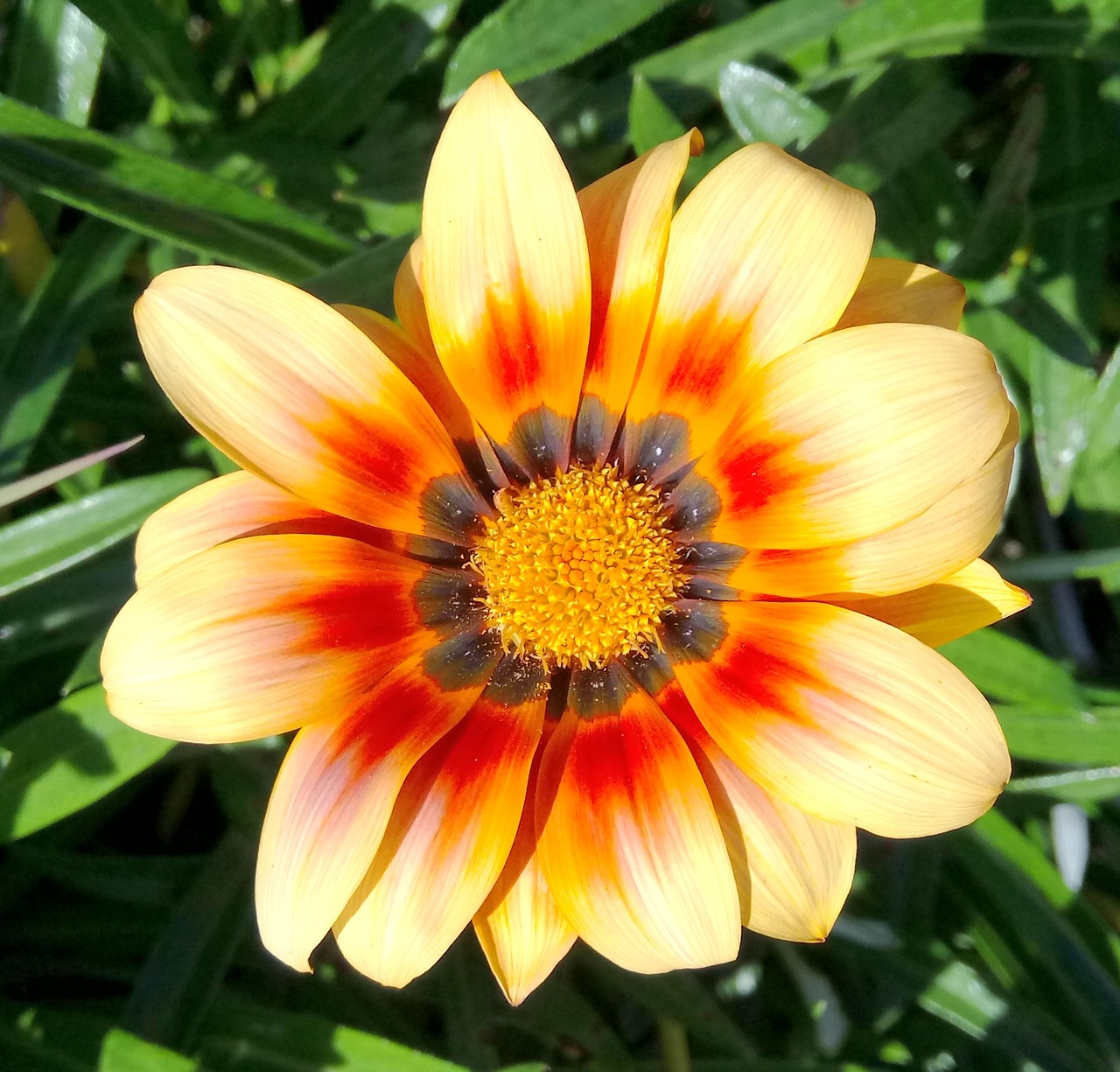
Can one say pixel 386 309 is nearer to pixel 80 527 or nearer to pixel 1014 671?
pixel 80 527

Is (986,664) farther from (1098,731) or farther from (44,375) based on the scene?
(44,375)

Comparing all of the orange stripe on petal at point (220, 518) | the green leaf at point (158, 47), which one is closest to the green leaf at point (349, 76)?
the green leaf at point (158, 47)

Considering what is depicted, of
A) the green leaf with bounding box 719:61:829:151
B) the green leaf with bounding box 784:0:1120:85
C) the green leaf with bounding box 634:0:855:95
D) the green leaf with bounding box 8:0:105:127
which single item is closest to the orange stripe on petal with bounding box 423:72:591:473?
the green leaf with bounding box 719:61:829:151

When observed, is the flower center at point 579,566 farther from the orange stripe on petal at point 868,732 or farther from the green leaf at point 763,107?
the green leaf at point 763,107

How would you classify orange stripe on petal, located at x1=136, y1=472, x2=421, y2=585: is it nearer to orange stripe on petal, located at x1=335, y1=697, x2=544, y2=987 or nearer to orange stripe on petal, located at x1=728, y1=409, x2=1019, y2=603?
orange stripe on petal, located at x1=335, y1=697, x2=544, y2=987

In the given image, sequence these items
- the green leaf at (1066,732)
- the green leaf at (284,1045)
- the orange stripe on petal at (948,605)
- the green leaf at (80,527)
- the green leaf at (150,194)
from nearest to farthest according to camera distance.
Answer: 1. the orange stripe on petal at (948,605)
2. the green leaf at (150,194)
3. the green leaf at (80,527)
4. the green leaf at (284,1045)
5. the green leaf at (1066,732)
